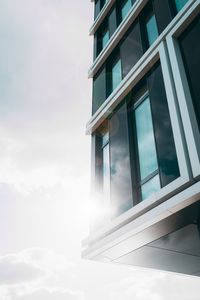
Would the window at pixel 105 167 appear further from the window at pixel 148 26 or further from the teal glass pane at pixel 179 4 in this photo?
the teal glass pane at pixel 179 4

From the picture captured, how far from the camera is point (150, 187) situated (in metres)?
7.82

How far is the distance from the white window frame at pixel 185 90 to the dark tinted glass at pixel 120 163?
105 inches

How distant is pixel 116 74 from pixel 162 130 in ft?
18.3

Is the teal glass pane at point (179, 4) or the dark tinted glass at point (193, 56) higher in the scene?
the teal glass pane at point (179, 4)

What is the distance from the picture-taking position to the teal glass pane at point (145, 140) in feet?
26.9

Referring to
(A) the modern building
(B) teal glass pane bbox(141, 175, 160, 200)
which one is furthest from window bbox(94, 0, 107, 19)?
(B) teal glass pane bbox(141, 175, 160, 200)

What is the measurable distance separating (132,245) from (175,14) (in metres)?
7.72

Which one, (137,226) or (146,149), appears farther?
(146,149)

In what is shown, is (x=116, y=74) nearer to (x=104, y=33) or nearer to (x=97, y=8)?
(x=104, y=33)

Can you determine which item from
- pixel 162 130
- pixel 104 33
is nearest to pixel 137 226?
pixel 162 130

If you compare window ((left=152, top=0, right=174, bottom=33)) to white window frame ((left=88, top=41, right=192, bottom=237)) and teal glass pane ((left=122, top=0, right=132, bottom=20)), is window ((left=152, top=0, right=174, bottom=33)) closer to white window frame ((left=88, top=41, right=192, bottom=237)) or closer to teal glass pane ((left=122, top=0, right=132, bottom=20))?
white window frame ((left=88, top=41, right=192, bottom=237))

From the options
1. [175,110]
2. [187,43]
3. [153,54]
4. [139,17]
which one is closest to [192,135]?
[175,110]

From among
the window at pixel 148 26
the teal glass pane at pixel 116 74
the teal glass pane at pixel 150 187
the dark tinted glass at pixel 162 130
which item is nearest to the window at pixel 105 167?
the teal glass pane at pixel 150 187

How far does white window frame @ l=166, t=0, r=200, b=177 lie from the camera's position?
6.23 m
